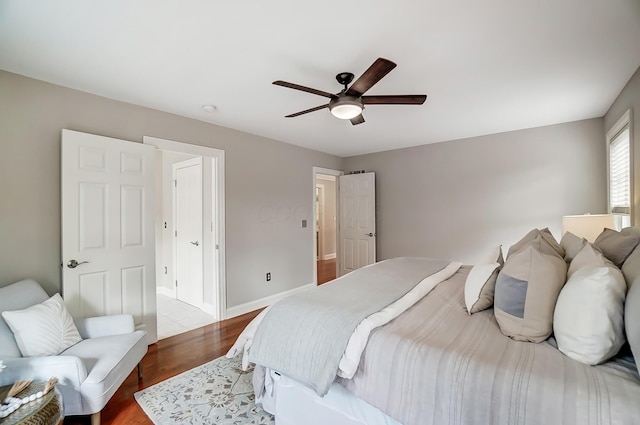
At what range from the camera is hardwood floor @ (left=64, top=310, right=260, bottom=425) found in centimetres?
183

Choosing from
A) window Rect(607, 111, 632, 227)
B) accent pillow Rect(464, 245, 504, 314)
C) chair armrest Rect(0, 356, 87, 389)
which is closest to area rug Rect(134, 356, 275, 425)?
chair armrest Rect(0, 356, 87, 389)

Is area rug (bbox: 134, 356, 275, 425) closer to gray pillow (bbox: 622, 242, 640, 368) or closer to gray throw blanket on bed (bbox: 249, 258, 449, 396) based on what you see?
gray throw blanket on bed (bbox: 249, 258, 449, 396)

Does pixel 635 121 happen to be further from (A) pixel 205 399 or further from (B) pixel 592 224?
(A) pixel 205 399

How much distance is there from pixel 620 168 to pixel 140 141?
4842mm

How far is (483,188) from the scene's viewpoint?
396 centimetres

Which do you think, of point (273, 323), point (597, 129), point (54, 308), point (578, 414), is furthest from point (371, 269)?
point (597, 129)

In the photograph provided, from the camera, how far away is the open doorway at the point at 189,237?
3408mm

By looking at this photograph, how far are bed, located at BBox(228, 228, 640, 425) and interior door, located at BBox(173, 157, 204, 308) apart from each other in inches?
93.0

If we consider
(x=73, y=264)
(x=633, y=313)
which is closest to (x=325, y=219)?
(x=73, y=264)

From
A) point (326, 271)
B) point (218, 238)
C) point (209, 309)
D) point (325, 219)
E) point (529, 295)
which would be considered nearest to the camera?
point (529, 295)

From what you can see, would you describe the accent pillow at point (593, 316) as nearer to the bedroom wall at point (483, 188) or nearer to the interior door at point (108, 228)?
the bedroom wall at point (483, 188)

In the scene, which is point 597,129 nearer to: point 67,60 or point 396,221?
point 396,221

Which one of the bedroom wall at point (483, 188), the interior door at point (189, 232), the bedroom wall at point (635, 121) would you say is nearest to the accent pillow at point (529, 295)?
the bedroom wall at point (635, 121)

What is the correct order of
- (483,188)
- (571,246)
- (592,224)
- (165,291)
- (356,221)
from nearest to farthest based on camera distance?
(571,246) → (592,224) → (483,188) → (165,291) → (356,221)
